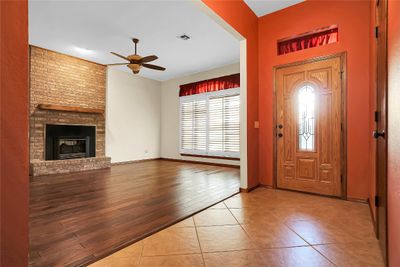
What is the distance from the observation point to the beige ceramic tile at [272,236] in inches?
70.8

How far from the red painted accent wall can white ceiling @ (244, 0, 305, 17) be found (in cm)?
336

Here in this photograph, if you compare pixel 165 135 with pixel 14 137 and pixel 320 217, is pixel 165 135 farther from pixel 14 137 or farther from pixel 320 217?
pixel 14 137

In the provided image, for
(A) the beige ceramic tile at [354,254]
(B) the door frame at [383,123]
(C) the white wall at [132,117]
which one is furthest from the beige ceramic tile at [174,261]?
(C) the white wall at [132,117]

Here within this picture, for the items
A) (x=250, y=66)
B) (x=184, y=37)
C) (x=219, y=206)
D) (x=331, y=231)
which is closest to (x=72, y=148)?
(x=184, y=37)

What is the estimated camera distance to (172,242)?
182cm

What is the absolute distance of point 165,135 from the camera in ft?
25.8

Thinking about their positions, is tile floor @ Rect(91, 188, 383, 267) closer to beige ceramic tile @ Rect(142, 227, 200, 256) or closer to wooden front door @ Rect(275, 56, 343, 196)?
beige ceramic tile @ Rect(142, 227, 200, 256)

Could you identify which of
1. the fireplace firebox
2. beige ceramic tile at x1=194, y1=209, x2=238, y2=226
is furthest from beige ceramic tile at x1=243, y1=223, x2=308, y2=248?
the fireplace firebox

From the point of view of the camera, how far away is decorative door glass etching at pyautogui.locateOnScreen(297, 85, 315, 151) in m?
3.27

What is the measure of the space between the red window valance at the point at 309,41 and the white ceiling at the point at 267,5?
1.79 feet

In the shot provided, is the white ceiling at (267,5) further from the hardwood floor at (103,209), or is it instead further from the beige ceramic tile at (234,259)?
the beige ceramic tile at (234,259)

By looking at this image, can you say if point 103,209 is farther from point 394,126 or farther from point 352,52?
point 352,52

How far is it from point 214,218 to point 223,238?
1.52 feet

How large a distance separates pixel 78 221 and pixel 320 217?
2.66 m
